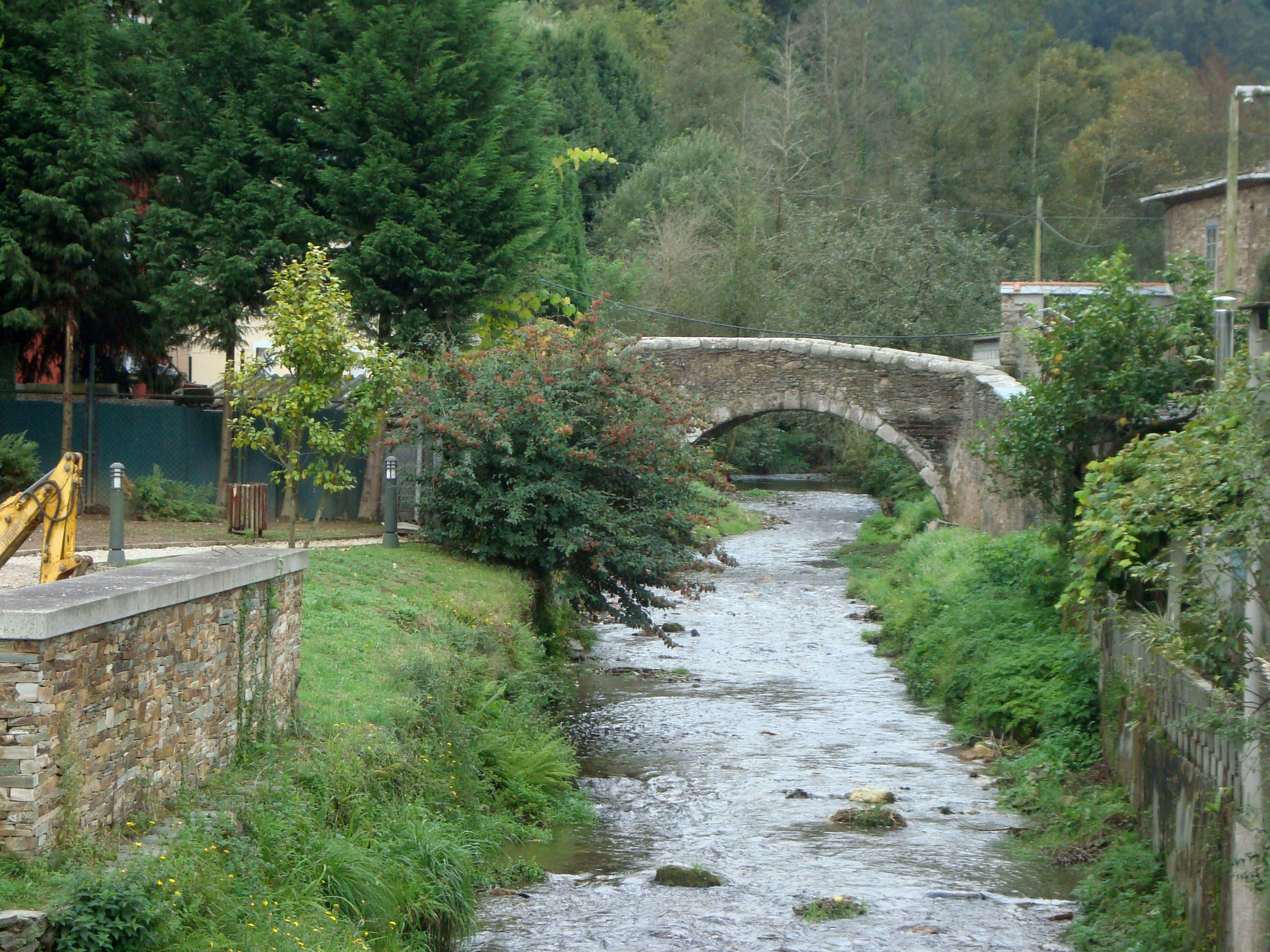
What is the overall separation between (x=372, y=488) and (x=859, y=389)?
31.6 ft

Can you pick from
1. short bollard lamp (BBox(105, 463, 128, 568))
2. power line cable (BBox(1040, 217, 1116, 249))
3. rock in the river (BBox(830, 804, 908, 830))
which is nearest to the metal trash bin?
short bollard lamp (BBox(105, 463, 128, 568))

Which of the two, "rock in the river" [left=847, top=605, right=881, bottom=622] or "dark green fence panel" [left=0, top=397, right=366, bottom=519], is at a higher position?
"dark green fence panel" [left=0, top=397, right=366, bottom=519]

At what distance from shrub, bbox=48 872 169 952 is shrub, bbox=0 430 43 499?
42.6 ft

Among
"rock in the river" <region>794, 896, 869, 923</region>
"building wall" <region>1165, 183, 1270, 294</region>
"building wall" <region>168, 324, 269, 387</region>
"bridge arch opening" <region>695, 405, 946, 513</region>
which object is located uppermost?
"building wall" <region>1165, 183, 1270, 294</region>

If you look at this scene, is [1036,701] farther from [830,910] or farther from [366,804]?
[366,804]

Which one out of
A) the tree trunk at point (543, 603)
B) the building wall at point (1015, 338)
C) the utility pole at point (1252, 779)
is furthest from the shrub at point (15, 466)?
the utility pole at point (1252, 779)

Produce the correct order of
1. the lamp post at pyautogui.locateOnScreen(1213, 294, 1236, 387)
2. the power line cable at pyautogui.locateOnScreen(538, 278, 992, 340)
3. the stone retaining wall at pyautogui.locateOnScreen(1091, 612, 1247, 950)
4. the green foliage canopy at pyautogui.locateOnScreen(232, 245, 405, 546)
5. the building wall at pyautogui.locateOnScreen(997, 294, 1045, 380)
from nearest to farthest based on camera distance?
the stone retaining wall at pyautogui.locateOnScreen(1091, 612, 1247, 950), the lamp post at pyautogui.locateOnScreen(1213, 294, 1236, 387), the green foliage canopy at pyautogui.locateOnScreen(232, 245, 405, 546), the building wall at pyautogui.locateOnScreen(997, 294, 1045, 380), the power line cable at pyautogui.locateOnScreen(538, 278, 992, 340)

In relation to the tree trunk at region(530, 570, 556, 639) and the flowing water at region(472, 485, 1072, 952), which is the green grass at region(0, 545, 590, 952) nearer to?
the flowing water at region(472, 485, 1072, 952)

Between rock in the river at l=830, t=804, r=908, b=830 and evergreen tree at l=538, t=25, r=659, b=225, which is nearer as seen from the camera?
rock in the river at l=830, t=804, r=908, b=830

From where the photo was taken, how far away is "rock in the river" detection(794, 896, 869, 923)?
28.1ft

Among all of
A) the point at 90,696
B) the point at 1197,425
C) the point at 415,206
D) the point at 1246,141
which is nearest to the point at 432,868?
the point at 90,696

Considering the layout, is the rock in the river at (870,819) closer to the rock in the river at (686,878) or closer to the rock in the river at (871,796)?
the rock in the river at (871,796)

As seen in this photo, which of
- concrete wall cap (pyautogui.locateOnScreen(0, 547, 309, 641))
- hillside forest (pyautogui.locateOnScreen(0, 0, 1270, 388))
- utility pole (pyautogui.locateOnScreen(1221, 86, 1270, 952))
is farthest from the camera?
hillside forest (pyautogui.locateOnScreen(0, 0, 1270, 388))

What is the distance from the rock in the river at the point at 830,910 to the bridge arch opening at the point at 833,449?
16.4 meters
